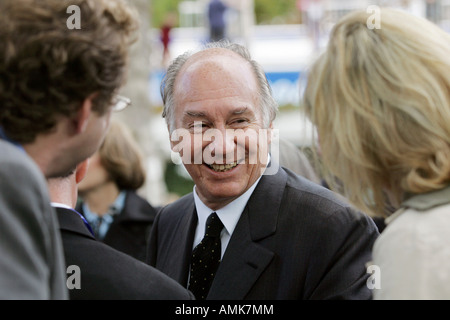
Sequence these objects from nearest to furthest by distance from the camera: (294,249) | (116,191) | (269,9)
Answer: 1. (294,249)
2. (116,191)
3. (269,9)

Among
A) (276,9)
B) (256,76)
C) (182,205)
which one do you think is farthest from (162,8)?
(256,76)

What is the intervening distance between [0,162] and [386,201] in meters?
1.13

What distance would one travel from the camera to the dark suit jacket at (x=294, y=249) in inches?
104

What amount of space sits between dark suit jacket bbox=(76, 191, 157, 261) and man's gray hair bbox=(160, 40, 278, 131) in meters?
1.77

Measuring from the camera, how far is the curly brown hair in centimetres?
174

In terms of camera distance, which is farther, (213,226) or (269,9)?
(269,9)

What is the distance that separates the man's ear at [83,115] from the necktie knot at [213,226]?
123cm

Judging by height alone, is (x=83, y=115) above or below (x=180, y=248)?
above

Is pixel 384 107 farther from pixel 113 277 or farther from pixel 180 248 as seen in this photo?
pixel 180 248

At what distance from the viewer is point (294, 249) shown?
2.76 m

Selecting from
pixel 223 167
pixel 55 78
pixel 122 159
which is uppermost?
pixel 55 78

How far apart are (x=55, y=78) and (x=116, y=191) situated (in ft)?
11.8

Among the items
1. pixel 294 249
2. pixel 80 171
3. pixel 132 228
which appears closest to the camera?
pixel 80 171

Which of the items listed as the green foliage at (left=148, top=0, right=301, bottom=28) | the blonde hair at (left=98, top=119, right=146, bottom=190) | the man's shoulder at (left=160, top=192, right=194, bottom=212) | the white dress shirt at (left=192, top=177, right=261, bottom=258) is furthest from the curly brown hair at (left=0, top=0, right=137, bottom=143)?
the green foliage at (left=148, top=0, right=301, bottom=28)
